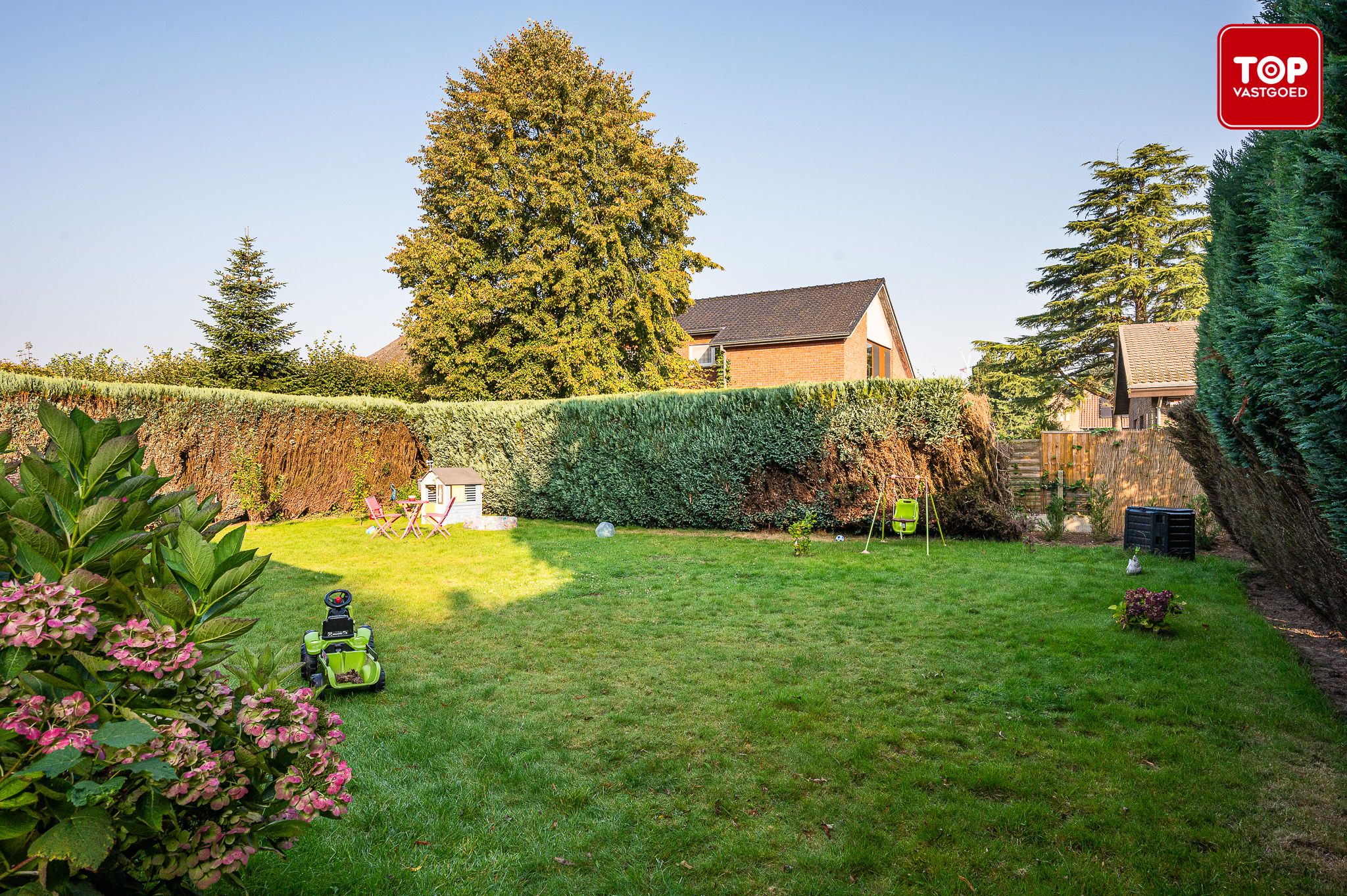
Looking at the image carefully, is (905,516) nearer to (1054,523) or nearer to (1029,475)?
(1054,523)

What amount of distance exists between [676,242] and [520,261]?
576 centimetres

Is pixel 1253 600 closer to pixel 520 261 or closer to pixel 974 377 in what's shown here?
pixel 520 261

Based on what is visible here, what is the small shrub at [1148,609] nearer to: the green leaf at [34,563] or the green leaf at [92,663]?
the green leaf at [92,663]

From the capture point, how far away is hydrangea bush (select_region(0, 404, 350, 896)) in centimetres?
107

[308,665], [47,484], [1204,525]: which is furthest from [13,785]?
[1204,525]

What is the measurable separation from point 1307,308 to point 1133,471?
11636 mm

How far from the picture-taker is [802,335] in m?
26.8

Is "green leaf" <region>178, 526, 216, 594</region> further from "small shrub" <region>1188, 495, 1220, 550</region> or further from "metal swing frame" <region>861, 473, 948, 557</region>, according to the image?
"small shrub" <region>1188, 495, 1220, 550</region>

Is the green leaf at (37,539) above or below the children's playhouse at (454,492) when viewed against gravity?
above

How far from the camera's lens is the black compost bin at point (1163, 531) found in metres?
8.99

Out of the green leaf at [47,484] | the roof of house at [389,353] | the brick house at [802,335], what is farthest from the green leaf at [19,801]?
the roof of house at [389,353]

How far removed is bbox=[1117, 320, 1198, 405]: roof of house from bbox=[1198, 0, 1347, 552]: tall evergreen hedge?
1572cm

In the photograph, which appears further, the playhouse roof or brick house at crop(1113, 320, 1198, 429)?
brick house at crop(1113, 320, 1198, 429)

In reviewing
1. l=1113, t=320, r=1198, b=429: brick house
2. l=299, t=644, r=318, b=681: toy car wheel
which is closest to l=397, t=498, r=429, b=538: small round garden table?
l=299, t=644, r=318, b=681: toy car wheel
